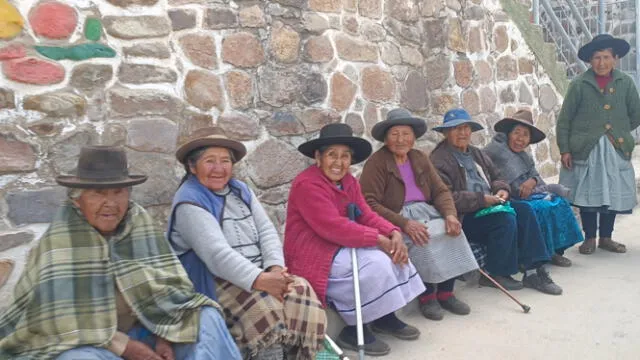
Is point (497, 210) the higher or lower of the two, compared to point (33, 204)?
lower

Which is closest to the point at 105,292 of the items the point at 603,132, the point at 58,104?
the point at 58,104

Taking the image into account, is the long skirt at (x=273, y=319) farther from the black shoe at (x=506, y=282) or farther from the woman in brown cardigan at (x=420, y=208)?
the black shoe at (x=506, y=282)

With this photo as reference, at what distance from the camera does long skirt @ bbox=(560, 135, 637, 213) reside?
475cm

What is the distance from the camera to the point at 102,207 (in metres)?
2.29

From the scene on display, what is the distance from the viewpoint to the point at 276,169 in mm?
3885

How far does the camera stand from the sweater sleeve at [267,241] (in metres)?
2.83

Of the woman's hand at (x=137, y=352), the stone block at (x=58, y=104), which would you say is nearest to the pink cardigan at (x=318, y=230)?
the woman's hand at (x=137, y=352)

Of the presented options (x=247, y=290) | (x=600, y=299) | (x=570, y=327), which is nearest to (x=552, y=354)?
(x=570, y=327)

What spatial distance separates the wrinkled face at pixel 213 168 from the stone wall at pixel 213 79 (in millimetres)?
566

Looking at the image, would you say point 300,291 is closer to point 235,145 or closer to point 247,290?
point 247,290

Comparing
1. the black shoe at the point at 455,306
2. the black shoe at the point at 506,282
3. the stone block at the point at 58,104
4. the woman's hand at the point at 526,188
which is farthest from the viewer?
the woman's hand at the point at 526,188

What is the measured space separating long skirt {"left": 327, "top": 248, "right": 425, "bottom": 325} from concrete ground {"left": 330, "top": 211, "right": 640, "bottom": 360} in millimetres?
201

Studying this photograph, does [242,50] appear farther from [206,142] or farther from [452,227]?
[452,227]

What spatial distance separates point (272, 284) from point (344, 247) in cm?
63
